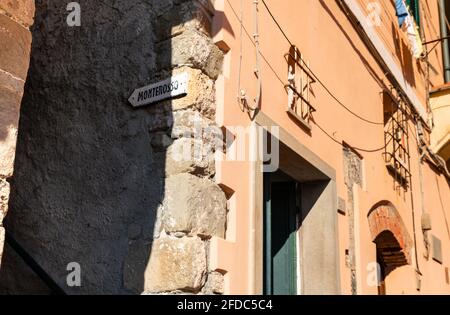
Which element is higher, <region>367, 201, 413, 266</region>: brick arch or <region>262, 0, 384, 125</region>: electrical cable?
<region>262, 0, 384, 125</region>: electrical cable

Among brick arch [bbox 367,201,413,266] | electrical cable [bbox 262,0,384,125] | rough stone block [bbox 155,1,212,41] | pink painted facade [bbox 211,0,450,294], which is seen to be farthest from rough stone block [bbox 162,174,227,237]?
brick arch [bbox 367,201,413,266]

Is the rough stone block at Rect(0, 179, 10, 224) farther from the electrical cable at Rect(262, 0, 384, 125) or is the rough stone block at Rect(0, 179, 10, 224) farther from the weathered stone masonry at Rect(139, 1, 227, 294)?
the electrical cable at Rect(262, 0, 384, 125)

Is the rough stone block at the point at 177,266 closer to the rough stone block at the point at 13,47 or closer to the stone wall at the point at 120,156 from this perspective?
the stone wall at the point at 120,156

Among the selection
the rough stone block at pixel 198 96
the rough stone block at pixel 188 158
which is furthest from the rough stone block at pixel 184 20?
the rough stone block at pixel 188 158

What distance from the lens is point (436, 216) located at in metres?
8.96

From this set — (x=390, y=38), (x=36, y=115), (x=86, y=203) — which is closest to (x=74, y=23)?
(x=36, y=115)

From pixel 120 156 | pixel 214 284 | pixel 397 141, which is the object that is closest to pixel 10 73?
pixel 120 156

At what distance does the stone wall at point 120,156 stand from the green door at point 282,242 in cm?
143

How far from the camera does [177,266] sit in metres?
3.67

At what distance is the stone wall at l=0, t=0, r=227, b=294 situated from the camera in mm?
3775

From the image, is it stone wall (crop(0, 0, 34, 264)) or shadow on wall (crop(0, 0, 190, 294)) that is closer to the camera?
stone wall (crop(0, 0, 34, 264))

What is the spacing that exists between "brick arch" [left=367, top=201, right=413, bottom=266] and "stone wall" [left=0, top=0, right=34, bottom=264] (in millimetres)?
4403

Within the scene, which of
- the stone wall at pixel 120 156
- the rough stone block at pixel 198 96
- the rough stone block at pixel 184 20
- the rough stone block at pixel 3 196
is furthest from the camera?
the rough stone block at pixel 184 20

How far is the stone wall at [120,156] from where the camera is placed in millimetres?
3775
